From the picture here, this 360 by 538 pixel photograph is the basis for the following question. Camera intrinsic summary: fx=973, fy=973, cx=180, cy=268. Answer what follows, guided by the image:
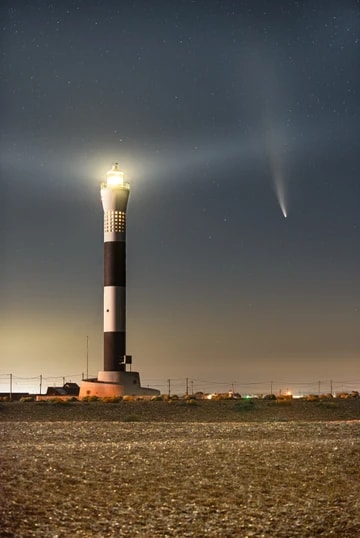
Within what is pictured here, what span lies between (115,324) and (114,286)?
2.46m

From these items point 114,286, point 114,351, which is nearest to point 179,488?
point 114,286

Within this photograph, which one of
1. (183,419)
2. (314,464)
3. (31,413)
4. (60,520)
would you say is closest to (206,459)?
(314,464)

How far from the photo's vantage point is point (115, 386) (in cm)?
6312

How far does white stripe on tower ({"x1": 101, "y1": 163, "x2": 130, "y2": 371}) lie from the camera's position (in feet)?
206

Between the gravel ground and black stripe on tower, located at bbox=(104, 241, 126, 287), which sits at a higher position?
black stripe on tower, located at bbox=(104, 241, 126, 287)

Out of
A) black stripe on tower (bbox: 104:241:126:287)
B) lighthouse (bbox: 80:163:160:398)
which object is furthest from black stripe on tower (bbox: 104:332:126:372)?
black stripe on tower (bbox: 104:241:126:287)

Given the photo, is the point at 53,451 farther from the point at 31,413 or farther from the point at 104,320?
the point at 104,320

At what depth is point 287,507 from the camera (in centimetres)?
1557

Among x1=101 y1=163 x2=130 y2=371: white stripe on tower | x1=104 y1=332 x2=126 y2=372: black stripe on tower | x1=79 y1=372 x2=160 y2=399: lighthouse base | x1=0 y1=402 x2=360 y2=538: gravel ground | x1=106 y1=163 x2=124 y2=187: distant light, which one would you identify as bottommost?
x1=0 y1=402 x2=360 y2=538: gravel ground

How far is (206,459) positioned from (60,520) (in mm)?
5134

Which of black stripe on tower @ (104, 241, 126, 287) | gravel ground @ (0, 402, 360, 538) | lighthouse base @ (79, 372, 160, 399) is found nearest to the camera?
gravel ground @ (0, 402, 360, 538)

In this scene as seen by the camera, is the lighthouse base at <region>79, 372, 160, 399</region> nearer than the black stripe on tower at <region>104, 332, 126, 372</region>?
Yes

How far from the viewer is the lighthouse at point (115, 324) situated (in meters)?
62.9

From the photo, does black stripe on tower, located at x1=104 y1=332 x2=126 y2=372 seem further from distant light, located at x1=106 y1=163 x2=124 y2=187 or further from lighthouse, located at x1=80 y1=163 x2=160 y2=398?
distant light, located at x1=106 y1=163 x2=124 y2=187
